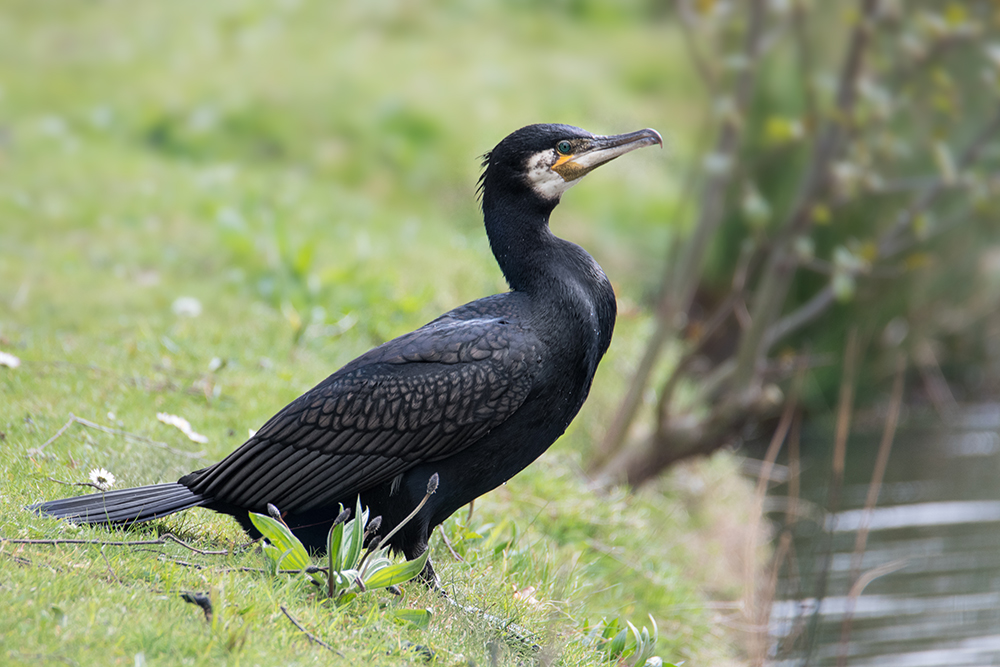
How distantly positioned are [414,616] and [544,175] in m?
1.89

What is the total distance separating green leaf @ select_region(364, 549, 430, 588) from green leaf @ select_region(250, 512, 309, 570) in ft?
0.81

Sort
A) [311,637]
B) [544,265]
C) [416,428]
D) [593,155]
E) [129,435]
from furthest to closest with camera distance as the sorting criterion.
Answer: [129,435] → [593,155] → [544,265] → [416,428] → [311,637]

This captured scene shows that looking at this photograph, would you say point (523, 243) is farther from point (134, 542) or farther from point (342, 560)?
point (134, 542)

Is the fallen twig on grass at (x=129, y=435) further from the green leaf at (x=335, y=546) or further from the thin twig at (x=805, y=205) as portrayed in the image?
the thin twig at (x=805, y=205)

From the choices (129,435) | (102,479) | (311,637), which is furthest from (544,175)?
(129,435)

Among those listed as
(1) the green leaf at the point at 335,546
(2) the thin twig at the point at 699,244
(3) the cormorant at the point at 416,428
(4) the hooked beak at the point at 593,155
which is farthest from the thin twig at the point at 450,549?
(2) the thin twig at the point at 699,244

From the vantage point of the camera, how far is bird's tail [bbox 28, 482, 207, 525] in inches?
147

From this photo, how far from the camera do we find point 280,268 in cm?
779

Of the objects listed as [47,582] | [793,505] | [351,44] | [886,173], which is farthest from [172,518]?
[351,44]

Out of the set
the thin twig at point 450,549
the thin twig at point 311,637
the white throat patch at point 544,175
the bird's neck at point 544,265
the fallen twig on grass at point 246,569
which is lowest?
the thin twig at point 450,549

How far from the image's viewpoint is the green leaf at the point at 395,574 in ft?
11.5

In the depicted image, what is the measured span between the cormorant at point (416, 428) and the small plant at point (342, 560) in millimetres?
263

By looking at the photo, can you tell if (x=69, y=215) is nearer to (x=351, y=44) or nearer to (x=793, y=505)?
Answer: (x=351, y=44)

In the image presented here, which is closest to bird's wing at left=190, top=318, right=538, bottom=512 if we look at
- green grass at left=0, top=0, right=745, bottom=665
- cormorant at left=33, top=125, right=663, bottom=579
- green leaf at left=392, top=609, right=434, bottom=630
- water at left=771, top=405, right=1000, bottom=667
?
cormorant at left=33, top=125, right=663, bottom=579
